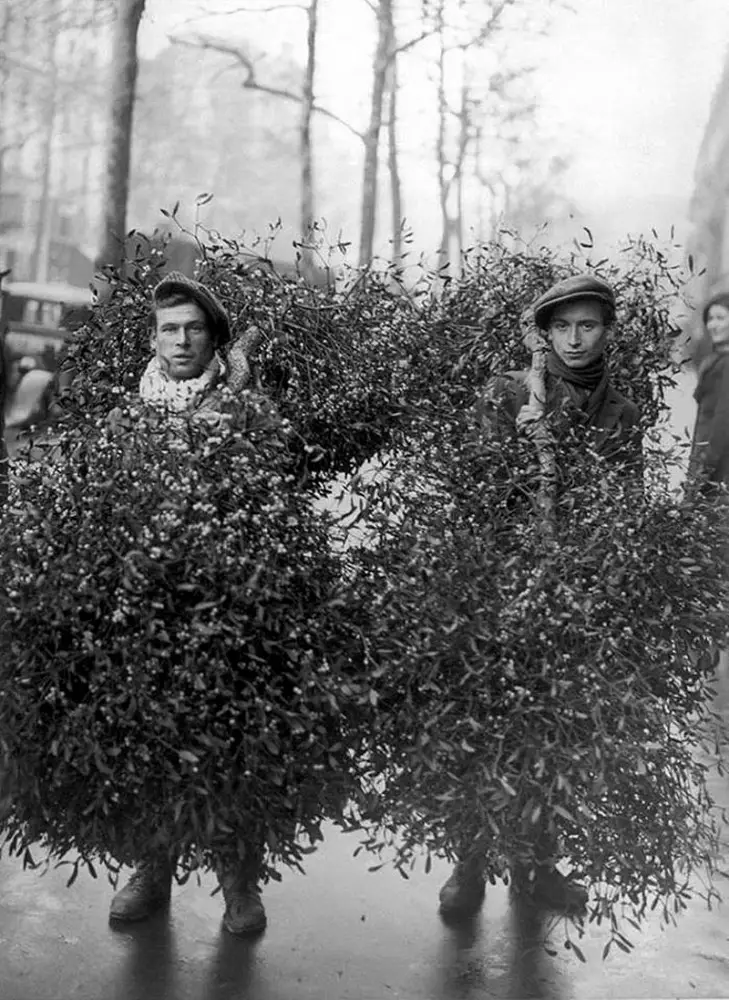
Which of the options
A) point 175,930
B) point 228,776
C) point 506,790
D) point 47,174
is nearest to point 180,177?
point 47,174

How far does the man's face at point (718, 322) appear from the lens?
2.83 metres

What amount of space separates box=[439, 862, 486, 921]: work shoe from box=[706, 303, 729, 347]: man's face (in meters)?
1.57

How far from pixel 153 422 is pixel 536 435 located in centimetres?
91

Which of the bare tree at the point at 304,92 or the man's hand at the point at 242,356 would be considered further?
the bare tree at the point at 304,92

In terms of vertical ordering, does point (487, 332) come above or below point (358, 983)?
above

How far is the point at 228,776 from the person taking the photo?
7.06 feet

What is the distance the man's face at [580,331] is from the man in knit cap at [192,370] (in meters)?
0.79

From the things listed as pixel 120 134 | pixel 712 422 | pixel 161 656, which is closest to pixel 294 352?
pixel 120 134

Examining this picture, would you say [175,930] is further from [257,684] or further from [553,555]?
[553,555]

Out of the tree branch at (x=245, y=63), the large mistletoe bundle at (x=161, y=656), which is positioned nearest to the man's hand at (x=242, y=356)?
the large mistletoe bundle at (x=161, y=656)

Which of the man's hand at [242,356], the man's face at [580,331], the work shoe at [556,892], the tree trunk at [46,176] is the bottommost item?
the work shoe at [556,892]

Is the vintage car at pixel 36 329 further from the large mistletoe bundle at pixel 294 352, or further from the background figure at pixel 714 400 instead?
the background figure at pixel 714 400

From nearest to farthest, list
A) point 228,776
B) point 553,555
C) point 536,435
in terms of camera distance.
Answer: point 228,776 → point 553,555 → point 536,435

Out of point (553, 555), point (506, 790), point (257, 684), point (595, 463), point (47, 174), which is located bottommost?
point (506, 790)
